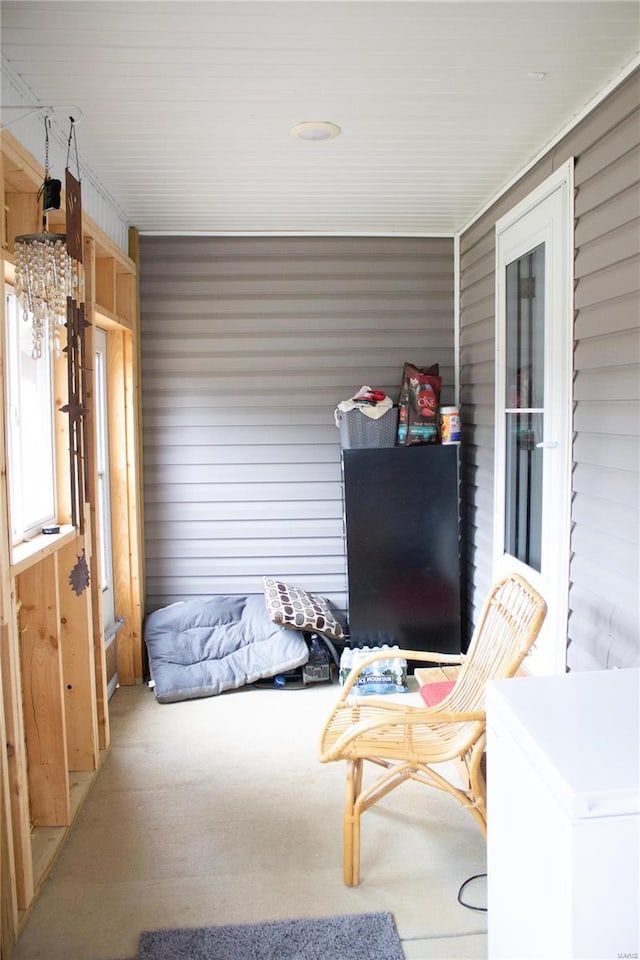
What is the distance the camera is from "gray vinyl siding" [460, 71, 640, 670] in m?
2.47

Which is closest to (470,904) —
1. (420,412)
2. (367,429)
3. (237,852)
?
(237,852)

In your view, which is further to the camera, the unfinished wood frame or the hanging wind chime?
the hanging wind chime

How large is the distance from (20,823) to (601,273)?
2.66 m

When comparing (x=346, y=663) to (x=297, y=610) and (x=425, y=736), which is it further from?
(x=425, y=736)

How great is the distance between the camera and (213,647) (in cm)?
436

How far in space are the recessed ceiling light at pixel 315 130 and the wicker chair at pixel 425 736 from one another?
1877 mm

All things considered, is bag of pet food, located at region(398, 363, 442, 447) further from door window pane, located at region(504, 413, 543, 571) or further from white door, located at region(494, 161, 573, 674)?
door window pane, located at region(504, 413, 543, 571)

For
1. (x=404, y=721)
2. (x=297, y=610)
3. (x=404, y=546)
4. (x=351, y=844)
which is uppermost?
(x=404, y=546)

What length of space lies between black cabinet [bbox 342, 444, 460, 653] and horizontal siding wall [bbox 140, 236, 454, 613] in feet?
1.51

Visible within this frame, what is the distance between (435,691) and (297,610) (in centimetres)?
112

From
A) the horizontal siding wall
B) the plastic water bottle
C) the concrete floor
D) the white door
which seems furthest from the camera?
the horizontal siding wall

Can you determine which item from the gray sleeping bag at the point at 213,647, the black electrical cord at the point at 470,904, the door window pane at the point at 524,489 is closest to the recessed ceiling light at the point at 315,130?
the door window pane at the point at 524,489

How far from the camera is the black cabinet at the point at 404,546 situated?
169 inches

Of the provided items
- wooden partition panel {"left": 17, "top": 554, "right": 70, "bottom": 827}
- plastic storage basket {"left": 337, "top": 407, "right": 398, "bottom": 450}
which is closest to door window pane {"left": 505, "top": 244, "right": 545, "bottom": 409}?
plastic storage basket {"left": 337, "top": 407, "right": 398, "bottom": 450}
